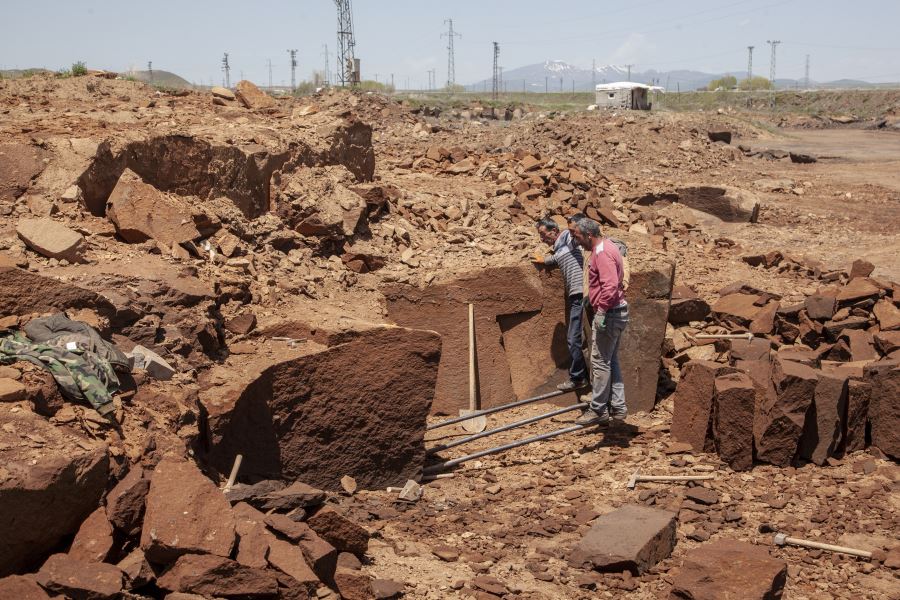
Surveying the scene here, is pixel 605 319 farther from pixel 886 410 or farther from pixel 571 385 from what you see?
pixel 886 410

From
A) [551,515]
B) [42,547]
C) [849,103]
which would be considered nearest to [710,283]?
[551,515]

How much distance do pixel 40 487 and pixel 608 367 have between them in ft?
15.9

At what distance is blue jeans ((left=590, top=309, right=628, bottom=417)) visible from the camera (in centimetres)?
713

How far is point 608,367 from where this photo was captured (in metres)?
7.29

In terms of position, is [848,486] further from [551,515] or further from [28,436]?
[28,436]

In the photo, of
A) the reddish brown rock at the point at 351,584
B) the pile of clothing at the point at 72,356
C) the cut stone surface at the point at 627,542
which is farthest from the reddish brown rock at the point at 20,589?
the cut stone surface at the point at 627,542

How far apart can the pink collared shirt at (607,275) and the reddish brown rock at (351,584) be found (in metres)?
3.49

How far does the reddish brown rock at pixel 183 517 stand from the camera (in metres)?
3.65

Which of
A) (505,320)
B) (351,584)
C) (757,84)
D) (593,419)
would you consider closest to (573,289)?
(505,320)

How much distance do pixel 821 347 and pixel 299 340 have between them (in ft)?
17.9

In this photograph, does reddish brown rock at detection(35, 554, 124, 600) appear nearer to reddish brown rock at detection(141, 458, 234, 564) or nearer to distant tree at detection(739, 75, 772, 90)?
reddish brown rock at detection(141, 458, 234, 564)

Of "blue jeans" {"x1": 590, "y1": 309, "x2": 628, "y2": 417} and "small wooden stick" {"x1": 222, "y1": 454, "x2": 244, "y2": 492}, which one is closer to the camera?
Result: "small wooden stick" {"x1": 222, "y1": 454, "x2": 244, "y2": 492}

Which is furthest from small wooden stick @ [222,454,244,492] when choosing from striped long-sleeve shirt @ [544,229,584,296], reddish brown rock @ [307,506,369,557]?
striped long-sleeve shirt @ [544,229,584,296]

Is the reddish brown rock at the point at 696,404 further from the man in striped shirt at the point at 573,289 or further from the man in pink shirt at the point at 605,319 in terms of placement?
the man in striped shirt at the point at 573,289
